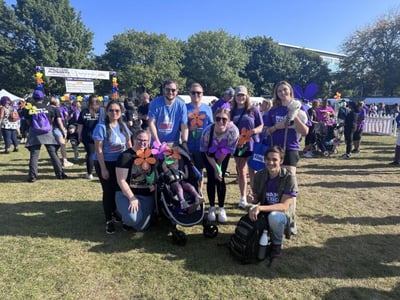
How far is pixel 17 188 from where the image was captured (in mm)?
5883

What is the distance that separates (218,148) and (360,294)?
7.14ft

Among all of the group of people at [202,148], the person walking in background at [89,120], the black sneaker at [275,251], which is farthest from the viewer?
the person walking in background at [89,120]

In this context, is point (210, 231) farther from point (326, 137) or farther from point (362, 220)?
point (326, 137)

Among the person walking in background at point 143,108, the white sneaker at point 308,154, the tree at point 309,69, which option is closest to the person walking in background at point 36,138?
the person walking in background at point 143,108

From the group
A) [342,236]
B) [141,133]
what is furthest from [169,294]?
[342,236]

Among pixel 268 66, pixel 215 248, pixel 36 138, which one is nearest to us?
pixel 215 248

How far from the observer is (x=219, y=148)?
393 centimetres

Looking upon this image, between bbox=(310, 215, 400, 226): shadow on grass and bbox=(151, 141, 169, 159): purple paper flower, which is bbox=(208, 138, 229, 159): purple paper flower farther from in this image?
bbox=(310, 215, 400, 226): shadow on grass

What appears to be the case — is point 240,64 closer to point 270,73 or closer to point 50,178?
point 270,73

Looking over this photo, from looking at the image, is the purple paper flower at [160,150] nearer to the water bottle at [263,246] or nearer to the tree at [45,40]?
the water bottle at [263,246]

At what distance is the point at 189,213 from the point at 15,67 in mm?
39059

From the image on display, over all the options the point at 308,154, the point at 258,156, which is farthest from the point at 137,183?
the point at 308,154

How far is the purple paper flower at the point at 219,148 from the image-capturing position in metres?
3.92

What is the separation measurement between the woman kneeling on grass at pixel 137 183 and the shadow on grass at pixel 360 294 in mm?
2171
